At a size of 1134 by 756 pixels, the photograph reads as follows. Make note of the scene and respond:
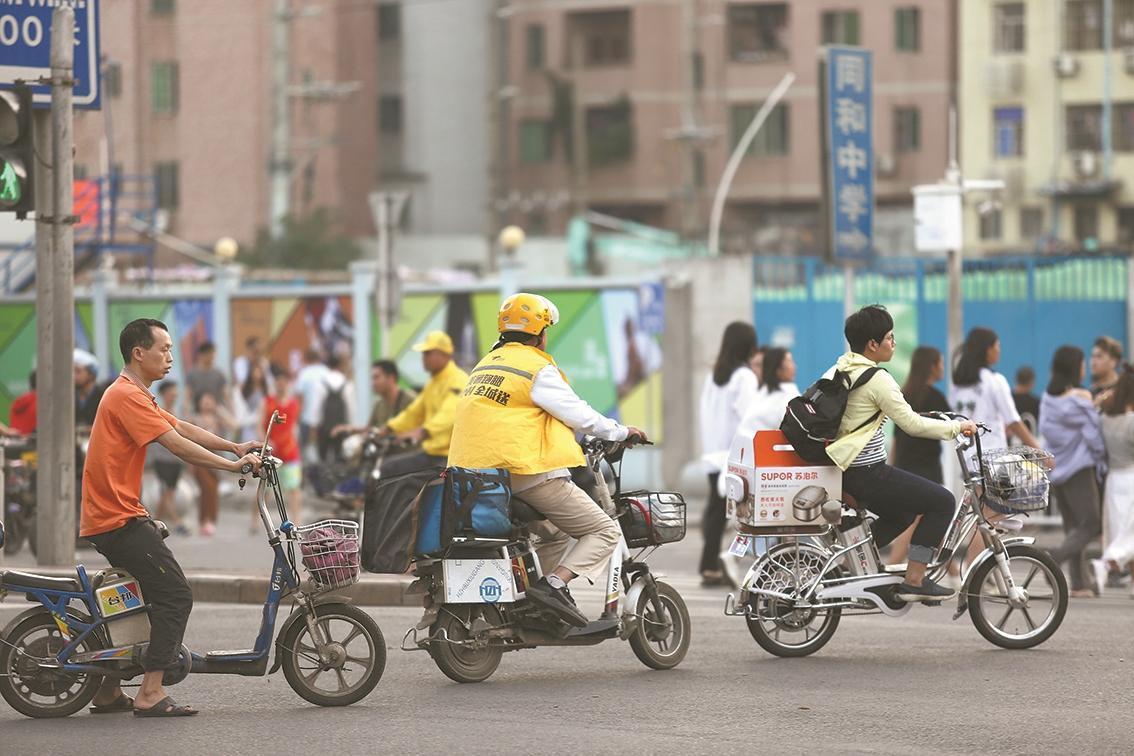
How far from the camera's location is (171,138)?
184ft

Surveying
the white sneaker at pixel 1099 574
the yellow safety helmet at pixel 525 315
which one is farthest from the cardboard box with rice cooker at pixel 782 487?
the white sneaker at pixel 1099 574

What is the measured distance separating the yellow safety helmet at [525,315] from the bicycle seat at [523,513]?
0.83 meters

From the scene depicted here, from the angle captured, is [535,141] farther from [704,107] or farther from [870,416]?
[870,416]

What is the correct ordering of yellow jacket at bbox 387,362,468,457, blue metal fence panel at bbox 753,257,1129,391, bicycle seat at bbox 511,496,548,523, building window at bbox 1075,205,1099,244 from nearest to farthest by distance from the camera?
bicycle seat at bbox 511,496,548,523 → yellow jacket at bbox 387,362,468,457 → blue metal fence panel at bbox 753,257,1129,391 → building window at bbox 1075,205,1099,244

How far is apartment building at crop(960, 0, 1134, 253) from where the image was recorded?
53656 millimetres

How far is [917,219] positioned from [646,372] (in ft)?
23.5

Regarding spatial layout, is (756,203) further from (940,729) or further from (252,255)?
(940,729)

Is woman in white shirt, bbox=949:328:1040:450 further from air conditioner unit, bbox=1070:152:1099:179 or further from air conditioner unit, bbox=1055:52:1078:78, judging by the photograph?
air conditioner unit, bbox=1055:52:1078:78

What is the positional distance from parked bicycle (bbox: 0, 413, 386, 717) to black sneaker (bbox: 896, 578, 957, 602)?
2888 millimetres

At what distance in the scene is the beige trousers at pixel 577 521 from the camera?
30.2 feet

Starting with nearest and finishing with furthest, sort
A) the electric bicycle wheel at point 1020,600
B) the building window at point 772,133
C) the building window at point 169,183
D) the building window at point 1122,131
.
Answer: the electric bicycle wheel at point 1020,600
the building window at point 1122,131
the building window at point 169,183
the building window at point 772,133

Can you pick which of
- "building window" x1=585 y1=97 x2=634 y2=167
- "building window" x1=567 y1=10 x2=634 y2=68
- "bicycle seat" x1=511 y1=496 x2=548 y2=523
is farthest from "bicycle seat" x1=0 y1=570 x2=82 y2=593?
"building window" x1=567 y1=10 x2=634 y2=68

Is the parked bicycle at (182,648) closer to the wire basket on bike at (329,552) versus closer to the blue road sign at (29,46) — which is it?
the wire basket on bike at (329,552)

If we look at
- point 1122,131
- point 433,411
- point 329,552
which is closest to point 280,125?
point 1122,131
